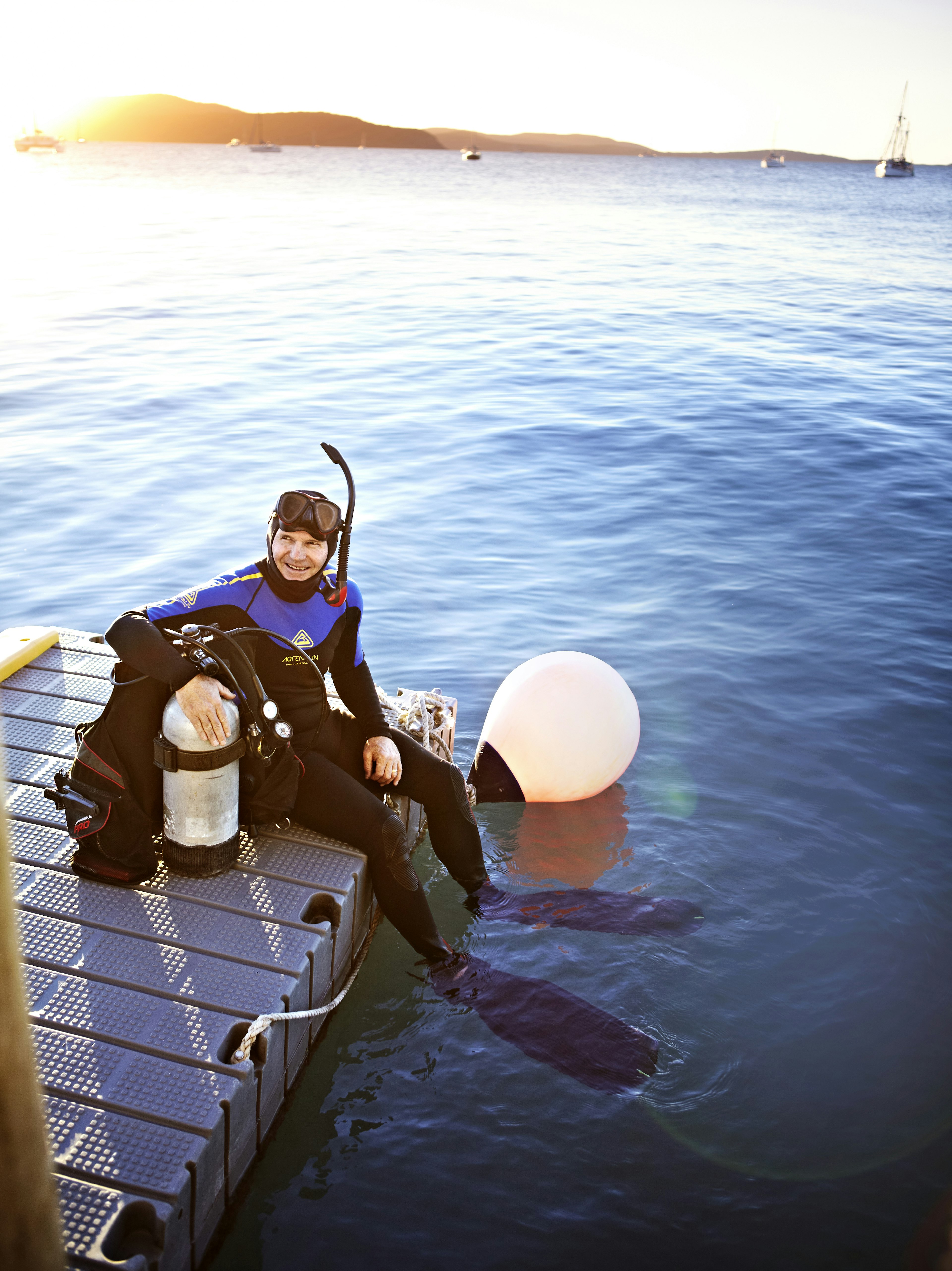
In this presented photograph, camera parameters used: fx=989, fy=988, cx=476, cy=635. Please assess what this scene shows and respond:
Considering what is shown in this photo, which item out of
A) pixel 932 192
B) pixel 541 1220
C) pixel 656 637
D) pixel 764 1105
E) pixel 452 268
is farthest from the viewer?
→ pixel 932 192

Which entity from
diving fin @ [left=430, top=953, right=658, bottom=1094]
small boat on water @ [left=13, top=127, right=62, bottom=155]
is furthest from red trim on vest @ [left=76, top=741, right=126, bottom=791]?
small boat on water @ [left=13, top=127, right=62, bottom=155]

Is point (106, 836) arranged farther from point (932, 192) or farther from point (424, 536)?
point (932, 192)

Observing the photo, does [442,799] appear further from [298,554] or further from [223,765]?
[298,554]

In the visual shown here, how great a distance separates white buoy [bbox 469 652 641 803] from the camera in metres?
4.96

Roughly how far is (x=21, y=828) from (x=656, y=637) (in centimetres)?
500

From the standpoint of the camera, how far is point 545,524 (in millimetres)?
9727

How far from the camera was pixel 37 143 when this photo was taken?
112062mm

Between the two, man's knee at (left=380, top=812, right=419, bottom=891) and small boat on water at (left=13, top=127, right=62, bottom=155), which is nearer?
man's knee at (left=380, top=812, right=419, bottom=891)

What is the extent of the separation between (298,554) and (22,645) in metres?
2.04

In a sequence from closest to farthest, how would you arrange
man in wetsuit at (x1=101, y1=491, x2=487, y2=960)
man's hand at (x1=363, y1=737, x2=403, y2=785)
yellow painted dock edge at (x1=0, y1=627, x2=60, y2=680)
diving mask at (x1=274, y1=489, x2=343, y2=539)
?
man in wetsuit at (x1=101, y1=491, x2=487, y2=960) → diving mask at (x1=274, y1=489, x2=343, y2=539) → man's hand at (x1=363, y1=737, x2=403, y2=785) → yellow painted dock edge at (x1=0, y1=627, x2=60, y2=680)

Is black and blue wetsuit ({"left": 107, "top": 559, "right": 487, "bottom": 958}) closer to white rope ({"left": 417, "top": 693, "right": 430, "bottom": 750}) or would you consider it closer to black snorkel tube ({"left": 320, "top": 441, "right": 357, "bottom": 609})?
black snorkel tube ({"left": 320, "top": 441, "right": 357, "bottom": 609})

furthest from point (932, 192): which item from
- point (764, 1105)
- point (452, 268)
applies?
point (764, 1105)

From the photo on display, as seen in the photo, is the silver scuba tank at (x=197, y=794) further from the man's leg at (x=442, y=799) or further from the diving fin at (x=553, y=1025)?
the diving fin at (x=553, y=1025)

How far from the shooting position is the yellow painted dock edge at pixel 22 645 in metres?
4.71
